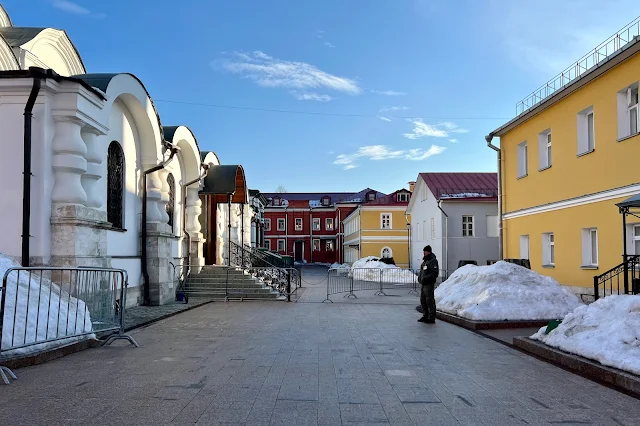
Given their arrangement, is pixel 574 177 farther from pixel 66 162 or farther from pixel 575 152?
pixel 66 162

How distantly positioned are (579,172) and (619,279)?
3671mm

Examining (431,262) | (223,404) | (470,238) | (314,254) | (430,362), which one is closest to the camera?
(223,404)

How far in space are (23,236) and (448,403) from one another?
25.7 feet

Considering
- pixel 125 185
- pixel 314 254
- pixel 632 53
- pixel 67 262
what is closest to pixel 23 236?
pixel 67 262

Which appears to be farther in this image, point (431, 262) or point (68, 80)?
point (431, 262)

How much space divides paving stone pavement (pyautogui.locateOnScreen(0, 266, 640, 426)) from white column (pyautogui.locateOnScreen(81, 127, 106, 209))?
2.89 m

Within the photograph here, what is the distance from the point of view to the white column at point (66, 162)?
394 inches

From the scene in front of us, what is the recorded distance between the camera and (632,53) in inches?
523

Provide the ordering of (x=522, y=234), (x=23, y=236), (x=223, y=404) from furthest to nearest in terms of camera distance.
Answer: (x=522, y=234) < (x=23, y=236) < (x=223, y=404)

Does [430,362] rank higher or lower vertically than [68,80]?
lower

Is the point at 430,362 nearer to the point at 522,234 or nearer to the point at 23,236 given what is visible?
the point at 23,236

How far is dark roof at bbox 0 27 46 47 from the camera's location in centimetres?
1252

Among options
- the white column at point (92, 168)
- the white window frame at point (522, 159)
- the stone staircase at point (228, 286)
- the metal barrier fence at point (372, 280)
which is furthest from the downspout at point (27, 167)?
the white window frame at point (522, 159)

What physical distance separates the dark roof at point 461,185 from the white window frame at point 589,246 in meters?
15.6
